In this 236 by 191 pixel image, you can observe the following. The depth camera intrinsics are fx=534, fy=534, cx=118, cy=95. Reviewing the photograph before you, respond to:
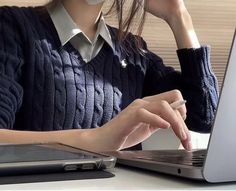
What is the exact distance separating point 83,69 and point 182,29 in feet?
1.17

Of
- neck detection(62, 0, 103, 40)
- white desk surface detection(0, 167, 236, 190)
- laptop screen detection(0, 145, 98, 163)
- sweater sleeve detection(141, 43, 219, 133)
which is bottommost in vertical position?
sweater sleeve detection(141, 43, 219, 133)

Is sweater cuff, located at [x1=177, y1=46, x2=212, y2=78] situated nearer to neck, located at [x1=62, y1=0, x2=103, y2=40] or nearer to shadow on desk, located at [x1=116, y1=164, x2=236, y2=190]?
neck, located at [x1=62, y1=0, x2=103, y2=40]

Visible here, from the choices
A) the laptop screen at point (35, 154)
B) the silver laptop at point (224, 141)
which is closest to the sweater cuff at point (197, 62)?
the laptop screen at point (35, 154)

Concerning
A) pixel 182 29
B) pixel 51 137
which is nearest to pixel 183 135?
pixel 51 137

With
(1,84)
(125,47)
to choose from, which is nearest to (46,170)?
(1,84)

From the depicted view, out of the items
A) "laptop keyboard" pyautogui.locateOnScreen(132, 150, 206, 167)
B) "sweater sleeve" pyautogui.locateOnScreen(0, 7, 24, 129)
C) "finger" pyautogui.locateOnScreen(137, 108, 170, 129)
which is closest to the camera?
"laptop keyboard" pyautogui.locateOnScreen(132, 150, 206, 167)

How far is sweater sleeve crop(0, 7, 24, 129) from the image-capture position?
1.13 metres

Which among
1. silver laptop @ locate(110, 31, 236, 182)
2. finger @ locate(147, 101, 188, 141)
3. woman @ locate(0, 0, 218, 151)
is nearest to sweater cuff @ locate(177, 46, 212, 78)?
woman @ locate(0, 0, 218, 151)

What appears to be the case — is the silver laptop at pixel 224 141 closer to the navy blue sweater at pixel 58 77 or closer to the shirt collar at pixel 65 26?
the navy blue sweater at pixel 58 77

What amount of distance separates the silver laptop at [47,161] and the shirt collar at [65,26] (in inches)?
28.6

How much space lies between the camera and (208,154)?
50cm

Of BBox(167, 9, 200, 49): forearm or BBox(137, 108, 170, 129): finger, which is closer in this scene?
BBox(137, 108, 170, 129): finger

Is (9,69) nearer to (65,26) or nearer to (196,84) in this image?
(65,26)

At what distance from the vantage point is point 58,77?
1.31 meters
